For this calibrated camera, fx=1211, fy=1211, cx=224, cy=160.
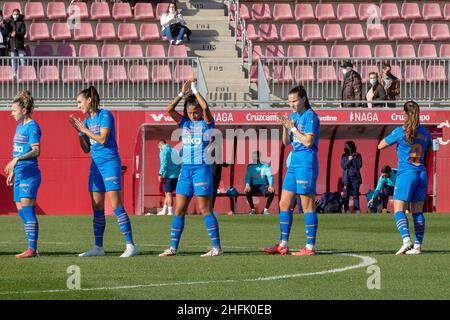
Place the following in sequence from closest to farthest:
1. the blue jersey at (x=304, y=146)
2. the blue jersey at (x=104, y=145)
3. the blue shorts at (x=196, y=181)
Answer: the blue shorts at (x=196, y=181) < the blue jersey at (x=104, y=145) < the blue jersey at (x=304, y=146)

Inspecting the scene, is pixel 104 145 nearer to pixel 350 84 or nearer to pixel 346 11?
pixel 350 84

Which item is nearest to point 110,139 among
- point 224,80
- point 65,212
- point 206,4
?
point 65,212

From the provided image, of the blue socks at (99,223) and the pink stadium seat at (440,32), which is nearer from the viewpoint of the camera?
the blue socks at (99,223)

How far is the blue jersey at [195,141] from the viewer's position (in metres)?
14.0

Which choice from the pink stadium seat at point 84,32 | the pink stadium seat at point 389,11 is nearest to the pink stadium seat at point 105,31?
the pink stadium seat at point 84,32

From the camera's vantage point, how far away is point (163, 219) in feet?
83.8

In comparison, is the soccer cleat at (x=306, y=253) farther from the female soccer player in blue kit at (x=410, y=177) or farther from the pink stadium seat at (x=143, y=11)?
the pink stadium seat at (x=143, y=11)

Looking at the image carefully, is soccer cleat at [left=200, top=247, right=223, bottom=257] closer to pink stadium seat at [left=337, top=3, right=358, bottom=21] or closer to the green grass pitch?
the green grass pitch

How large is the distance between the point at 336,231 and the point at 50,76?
38.0ft

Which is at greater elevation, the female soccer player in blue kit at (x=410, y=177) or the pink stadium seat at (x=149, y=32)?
the pink stadium seat at (x=149, y=32)

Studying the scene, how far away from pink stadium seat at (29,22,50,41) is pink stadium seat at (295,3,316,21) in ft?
23.8

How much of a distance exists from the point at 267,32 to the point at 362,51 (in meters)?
2.73

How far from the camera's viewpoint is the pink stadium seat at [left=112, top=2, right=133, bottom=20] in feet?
110

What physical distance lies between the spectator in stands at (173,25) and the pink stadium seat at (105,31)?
5.01ft
